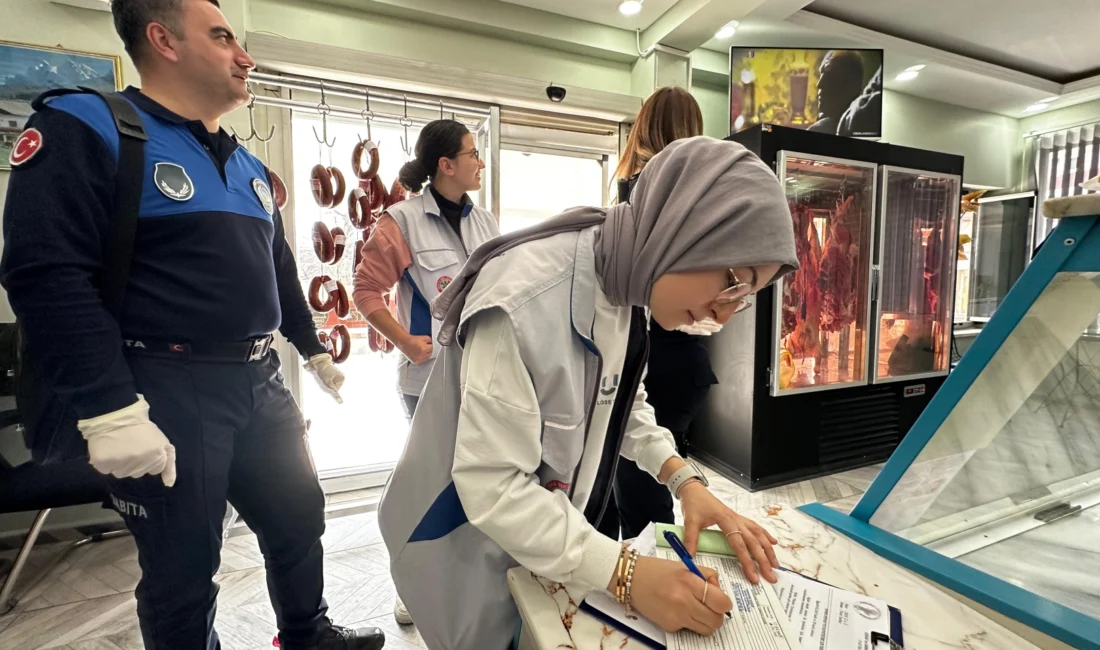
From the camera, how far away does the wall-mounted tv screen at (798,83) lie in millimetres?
3387

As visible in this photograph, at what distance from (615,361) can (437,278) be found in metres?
1.10

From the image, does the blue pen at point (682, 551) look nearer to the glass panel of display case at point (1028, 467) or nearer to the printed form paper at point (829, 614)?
the printed form paper at point (829, 614)

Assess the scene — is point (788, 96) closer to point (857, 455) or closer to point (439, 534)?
point (857, 455)

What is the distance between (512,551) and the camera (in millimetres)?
675

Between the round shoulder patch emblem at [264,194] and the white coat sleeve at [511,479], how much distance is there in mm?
942

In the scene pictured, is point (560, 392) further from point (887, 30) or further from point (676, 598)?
point (887, 30)

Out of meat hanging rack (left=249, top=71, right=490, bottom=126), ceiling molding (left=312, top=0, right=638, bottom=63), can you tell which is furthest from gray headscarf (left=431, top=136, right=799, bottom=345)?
ceiling molding (left=312, top=0, right=638, bottom=63)

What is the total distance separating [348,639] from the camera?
146 cm

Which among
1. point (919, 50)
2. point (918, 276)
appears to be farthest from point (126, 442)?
point (919, 50)

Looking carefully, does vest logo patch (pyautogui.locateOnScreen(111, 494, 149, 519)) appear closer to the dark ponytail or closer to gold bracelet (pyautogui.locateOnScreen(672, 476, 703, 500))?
gold bracelet (pyautogui.locateOnScreen(672, 476, 703, 500))

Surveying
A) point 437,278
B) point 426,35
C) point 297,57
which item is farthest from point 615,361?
point 426,35

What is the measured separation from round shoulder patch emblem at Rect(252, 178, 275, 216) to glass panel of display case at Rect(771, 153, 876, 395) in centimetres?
256

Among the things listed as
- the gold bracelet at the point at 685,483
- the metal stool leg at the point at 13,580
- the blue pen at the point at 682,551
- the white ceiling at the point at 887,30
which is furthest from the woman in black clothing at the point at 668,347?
the metal stool leg at the point at 13,580

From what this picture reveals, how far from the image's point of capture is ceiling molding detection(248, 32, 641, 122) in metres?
2.38
